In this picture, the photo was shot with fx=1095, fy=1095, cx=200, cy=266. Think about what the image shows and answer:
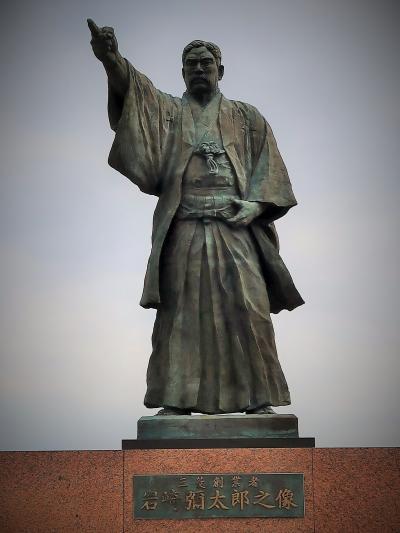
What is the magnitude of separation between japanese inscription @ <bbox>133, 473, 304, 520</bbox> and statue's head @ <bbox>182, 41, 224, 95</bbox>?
3971 millimetres

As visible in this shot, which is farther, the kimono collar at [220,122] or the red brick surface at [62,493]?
the kimono collar at [220,122]

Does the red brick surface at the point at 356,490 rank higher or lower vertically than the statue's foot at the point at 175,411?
lower

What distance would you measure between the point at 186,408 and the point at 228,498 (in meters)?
1.09

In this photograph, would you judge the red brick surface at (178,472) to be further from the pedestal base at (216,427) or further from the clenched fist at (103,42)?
→ the clenched fist at (103,42)

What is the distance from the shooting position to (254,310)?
33.8 feet

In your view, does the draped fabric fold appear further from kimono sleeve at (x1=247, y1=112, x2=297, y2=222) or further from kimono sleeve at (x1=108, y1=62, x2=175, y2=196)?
kimono sleeve at (x1=108, y1=62, x2=175, y2=196)

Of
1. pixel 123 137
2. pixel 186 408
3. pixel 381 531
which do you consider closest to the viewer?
pixel 381 531

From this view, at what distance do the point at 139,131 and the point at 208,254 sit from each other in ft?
4.67

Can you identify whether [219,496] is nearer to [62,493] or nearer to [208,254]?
[62,493]

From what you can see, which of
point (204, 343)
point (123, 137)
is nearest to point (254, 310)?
point (204, 343)

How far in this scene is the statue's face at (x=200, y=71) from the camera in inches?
430

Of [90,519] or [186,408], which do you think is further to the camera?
[186,408]

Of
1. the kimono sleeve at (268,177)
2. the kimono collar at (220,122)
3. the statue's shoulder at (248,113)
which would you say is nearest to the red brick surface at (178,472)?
the kimono sleeve at (268,177)

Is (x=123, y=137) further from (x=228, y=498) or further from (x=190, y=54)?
(x=228, y=498)
